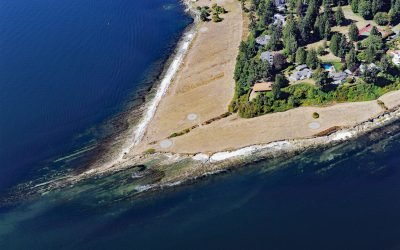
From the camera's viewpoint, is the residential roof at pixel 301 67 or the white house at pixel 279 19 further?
the white house at pixel 279 19

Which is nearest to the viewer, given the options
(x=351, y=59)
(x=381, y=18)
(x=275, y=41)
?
(x=351, y=59)

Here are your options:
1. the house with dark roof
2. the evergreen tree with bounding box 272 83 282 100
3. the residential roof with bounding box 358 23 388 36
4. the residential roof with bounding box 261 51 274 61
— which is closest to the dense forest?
the evergreen tree with bounding box 272 83 282 100

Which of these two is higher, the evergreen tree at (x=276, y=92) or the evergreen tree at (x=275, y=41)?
the evergreen tree at (x=275, y=41)

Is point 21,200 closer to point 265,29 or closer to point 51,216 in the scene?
point 51,216

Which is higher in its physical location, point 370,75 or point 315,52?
point 315,52

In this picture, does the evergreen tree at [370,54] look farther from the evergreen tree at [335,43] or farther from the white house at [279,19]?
the white house at [279,19]

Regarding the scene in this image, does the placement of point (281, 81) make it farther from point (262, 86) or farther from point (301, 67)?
point (301, 67)

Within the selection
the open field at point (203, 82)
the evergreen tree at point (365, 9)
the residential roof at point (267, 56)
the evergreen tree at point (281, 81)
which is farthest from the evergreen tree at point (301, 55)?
the evergreen tree at point (365, 9)

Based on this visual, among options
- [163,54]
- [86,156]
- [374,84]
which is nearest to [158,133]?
[86,156]

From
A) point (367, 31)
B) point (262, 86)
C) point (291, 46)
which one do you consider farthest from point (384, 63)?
point (262, 86)
